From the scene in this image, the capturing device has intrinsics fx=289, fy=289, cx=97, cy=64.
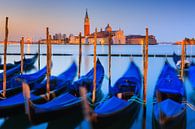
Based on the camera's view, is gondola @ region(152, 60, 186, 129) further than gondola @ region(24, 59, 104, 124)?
No

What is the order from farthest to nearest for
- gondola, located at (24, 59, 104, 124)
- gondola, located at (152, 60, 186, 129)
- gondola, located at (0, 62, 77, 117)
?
gondola, located at (0, 62, 77, 117), gondola, located at (24, 59, 104, 124), gondola, located at (152, 60, 186, 129)

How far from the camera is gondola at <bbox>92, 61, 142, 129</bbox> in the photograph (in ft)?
25.2

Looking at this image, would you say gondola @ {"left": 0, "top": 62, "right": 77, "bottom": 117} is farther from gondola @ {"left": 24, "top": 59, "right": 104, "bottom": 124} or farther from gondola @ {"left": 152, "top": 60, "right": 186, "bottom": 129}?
gondola @ {"left": 152, "top": 60, "right": 186, "bottom": 129}

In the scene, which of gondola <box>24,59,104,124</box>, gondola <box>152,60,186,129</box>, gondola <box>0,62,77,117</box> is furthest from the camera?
gondola <box>0,62,77,117</box>

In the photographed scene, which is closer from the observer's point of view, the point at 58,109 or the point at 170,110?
the point at 170,110

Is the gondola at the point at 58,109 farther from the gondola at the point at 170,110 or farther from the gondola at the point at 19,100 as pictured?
the gondola at the point at 170,110

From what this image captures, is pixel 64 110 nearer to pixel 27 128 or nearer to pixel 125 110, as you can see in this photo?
pixel 27 128

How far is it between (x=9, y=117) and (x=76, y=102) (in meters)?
2.47

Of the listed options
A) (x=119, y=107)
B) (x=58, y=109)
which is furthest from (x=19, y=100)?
(x=119, y=107)

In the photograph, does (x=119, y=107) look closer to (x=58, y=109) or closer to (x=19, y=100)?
(x=58, y=109)

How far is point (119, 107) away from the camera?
881 centimetres

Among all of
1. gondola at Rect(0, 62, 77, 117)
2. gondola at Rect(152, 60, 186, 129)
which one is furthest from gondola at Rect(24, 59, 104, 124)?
gondola at Rect(152, 60, 186, 129)

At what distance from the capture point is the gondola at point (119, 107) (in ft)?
25.2

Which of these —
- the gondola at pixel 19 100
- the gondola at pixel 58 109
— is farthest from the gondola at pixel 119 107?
the gondola at pixel 19 100
